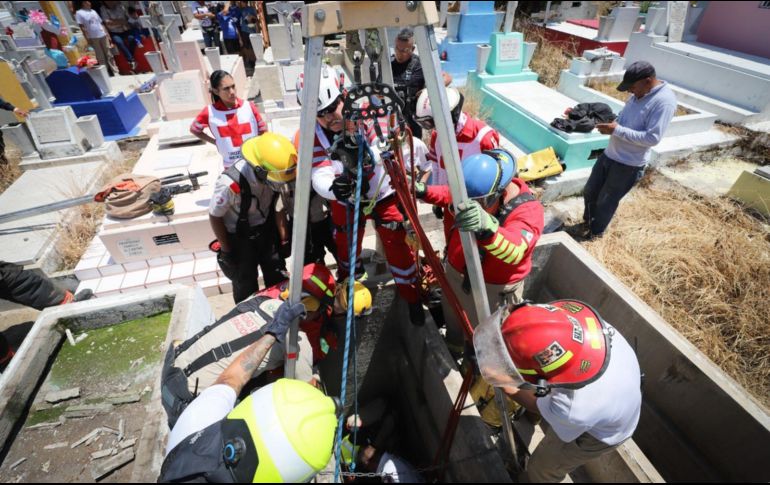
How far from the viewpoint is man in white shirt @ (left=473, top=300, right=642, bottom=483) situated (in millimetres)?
1743

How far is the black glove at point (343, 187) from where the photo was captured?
2412 mm

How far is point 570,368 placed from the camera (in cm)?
174

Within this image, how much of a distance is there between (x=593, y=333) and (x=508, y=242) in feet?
2.17

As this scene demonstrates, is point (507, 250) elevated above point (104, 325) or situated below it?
above

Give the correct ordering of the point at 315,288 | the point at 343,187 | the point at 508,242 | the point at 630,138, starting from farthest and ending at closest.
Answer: the point at 630,138
the point at 315,288
the point at 343,187
the point at 508,242

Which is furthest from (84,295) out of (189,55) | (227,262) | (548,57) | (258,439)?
(548,57)

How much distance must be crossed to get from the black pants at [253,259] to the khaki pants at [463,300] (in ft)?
5.77

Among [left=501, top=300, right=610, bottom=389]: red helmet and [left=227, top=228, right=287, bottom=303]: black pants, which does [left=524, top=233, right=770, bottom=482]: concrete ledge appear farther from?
[left=227, top=228, right=287, bottom=303]: black pants

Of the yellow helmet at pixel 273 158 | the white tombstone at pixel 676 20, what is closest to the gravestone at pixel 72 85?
the yellow helmet at pixel 273 158

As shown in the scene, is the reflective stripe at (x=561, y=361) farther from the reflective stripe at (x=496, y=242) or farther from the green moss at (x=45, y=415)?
the green moss at (x=45, y=415)

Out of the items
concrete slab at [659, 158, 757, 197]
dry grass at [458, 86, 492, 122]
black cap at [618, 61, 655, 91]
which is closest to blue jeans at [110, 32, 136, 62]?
dry grass at [458, 86, 492, 122]

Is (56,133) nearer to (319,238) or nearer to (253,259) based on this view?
(253,259)

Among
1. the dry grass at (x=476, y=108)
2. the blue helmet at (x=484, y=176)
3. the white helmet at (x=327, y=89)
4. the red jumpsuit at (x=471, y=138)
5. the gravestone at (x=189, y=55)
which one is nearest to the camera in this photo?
the blue helmet at (x=484, y=176)

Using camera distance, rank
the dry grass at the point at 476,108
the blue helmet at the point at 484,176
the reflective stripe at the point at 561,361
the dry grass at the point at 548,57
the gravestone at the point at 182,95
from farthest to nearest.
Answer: the dry grass at the point at 548,57, the dry grass at the point at 476,108, the gravestone at the point at 182,95, the blue helmet at the point at 484,176, the reflective stripe at the point at 561,361
